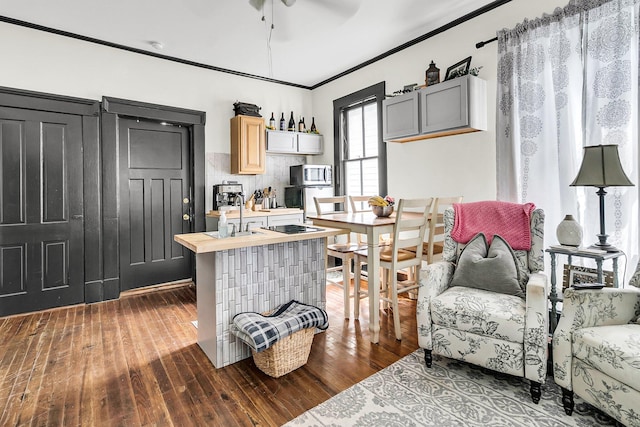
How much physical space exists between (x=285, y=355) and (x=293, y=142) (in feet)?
11.7

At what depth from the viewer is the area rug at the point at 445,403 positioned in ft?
5.68

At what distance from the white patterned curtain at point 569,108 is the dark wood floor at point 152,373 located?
1.60 m

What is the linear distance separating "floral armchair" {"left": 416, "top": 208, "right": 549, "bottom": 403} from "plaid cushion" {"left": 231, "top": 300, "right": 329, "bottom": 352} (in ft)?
2.45

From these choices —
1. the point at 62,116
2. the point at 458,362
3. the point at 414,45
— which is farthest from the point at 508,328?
the point at 62,116

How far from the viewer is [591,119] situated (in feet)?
7.89

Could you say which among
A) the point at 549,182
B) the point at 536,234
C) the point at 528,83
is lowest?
the point at 536,234

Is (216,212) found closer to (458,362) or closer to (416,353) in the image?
(416,353)

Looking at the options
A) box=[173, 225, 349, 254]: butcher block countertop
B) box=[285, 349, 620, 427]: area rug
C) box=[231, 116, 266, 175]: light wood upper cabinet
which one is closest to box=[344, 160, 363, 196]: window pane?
box=[231, 116, 266, 175]: light wood upper cabinet

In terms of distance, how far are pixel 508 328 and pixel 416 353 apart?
0.77 meters

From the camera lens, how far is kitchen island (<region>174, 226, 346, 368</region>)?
2.29m

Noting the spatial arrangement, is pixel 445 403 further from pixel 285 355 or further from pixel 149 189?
pixel 149 189

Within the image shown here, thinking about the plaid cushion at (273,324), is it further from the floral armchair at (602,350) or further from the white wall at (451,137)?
the white wall at (451,137)

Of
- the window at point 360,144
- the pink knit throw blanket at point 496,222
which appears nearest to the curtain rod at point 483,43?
the window at point 360,144

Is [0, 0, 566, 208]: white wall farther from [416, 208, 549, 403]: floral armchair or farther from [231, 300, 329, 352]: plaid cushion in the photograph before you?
[231, 300, 329, 352]: plaid cushion
